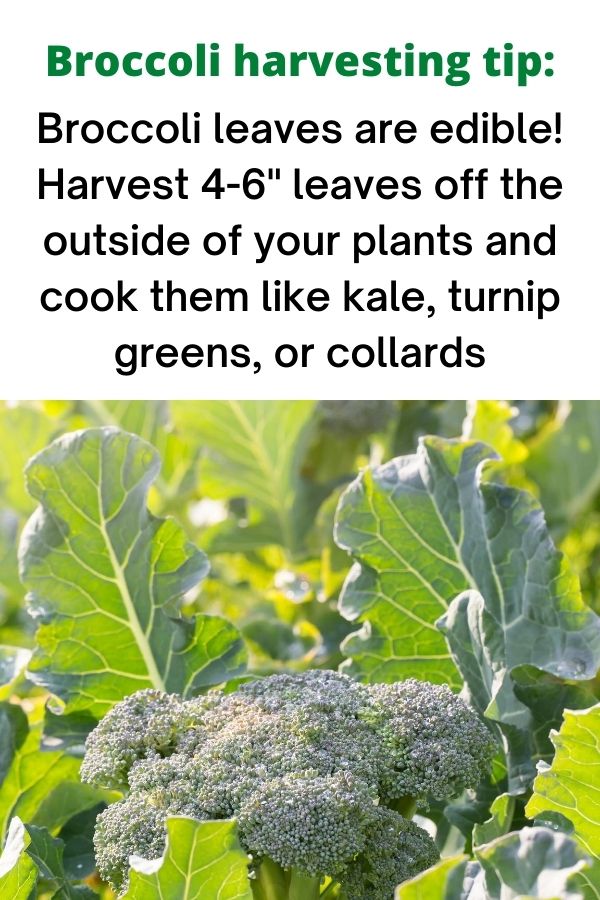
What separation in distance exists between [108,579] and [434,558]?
0.38 m

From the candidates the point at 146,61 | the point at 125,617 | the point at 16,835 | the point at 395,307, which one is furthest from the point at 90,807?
the point at 146,61

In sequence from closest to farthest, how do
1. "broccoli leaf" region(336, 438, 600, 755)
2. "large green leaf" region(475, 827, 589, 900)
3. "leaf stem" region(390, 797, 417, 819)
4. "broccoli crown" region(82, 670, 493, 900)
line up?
"large green leaf" region(475, 827, 589, 900), "broccoli crown" region(82, 670, 493, 900), "leaf stem" region(390, 797, 417, 819), "broccoli leaf" region(336, 438, 600, 755)

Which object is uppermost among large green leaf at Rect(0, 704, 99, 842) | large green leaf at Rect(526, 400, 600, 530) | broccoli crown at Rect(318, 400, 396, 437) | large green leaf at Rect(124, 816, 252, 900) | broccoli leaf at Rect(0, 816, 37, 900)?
broccoli crown at Rect(318, 400, 396, 437)

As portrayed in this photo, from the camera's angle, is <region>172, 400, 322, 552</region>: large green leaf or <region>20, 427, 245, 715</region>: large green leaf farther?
<region>172, 400, 322, 552</region>: large green leaf

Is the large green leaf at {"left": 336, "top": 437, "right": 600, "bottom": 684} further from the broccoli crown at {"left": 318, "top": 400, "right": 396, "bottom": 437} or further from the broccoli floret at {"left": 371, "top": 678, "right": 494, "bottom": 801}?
the broccoli crown at {"left": 318, "top": 400, "right": 396, "bottom": 437}

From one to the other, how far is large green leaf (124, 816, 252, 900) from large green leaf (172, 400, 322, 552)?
1.28m

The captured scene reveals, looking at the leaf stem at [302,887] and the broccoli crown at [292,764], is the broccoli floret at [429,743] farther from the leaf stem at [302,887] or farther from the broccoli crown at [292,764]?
the leaf stem at [302,887]

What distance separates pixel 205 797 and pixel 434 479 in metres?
0.50

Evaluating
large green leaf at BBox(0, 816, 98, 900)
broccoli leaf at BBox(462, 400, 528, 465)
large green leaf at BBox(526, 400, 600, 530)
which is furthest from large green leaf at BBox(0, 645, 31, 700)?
large green leaf at BBox(526, 400, 600, 530)

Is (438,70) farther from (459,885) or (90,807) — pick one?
(459,885)

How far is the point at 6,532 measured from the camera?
8.51 feet

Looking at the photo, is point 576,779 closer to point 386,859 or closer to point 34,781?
point 386,859

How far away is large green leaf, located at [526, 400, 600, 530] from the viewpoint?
8.11 feet

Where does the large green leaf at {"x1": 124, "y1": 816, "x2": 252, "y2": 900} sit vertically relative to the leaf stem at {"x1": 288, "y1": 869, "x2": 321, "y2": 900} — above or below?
above
